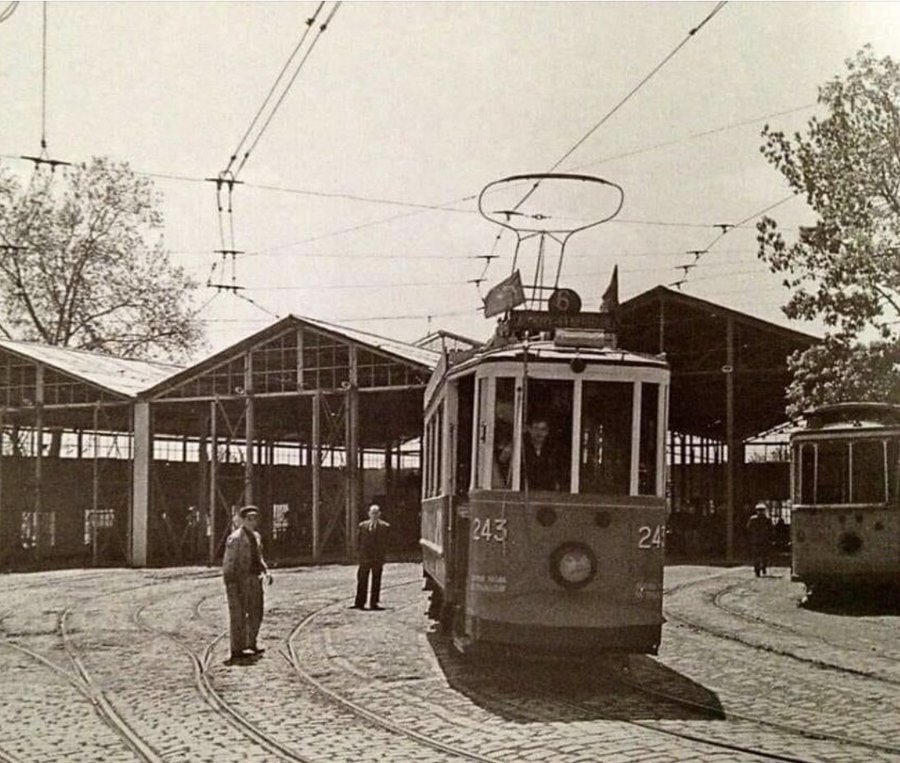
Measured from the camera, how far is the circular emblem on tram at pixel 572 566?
10.1 meters

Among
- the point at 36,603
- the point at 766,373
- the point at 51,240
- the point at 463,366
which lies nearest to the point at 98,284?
the point at 51,240

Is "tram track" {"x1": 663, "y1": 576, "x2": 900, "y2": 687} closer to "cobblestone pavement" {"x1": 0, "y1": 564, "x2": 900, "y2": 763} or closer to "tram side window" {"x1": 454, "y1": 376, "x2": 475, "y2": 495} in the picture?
"cobblestone pavement" {"x1": 0, "y1": 564, "x2": 900, "y2": 763}

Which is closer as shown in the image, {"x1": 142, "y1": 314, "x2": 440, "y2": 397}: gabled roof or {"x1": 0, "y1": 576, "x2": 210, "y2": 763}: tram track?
{"x1": 0, "y1": 576, "x2": 210, "y2": 763}: tram track

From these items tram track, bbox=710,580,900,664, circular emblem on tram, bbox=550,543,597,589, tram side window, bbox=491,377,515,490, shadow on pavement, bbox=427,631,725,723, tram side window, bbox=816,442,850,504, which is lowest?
tram track, bbox=710,580,900,664

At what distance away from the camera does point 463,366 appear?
11.3m

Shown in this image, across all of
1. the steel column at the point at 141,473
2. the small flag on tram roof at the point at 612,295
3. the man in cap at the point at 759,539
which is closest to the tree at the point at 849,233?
the man in cap at the point at 759,539

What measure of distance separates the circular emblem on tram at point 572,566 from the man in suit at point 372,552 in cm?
773

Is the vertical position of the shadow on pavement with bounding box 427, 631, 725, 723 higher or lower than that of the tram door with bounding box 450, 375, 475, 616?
lower

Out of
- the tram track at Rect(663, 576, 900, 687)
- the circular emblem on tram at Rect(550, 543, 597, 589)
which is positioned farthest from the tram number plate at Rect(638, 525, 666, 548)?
the tram track at Rect(663, 576, 900, 687)

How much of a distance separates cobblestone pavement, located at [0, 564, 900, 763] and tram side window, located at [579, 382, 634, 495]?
1.67 meters

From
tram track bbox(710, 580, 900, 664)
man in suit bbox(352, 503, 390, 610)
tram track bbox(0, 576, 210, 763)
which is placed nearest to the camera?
tram track bbox(0, 576, 210, 763)

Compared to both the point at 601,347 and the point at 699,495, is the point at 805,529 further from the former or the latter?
the point at 699,495

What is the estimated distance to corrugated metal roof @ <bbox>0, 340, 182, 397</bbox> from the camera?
34094 mm

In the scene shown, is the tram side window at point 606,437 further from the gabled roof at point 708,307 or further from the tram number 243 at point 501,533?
the gabled roof at point 708,307
